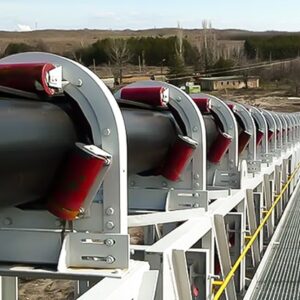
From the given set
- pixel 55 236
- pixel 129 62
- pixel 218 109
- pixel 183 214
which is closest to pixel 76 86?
pixel 55 236

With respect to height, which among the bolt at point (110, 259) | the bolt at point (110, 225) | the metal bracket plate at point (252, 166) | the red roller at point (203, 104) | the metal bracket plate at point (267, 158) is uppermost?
the red roller at point (203, 104)

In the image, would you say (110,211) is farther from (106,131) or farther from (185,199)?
(185,199)

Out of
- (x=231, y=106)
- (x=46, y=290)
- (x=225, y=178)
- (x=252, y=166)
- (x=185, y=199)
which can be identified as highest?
(x=231, y=106)

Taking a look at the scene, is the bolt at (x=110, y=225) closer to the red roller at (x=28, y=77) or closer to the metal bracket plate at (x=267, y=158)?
the red roller at (x=28, y=77)

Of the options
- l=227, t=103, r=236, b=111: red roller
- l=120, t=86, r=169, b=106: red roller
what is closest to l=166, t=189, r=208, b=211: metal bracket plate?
l=120, t=86, r=169, b=106: red roller

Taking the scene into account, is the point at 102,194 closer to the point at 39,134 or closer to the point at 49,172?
the point at 49,172

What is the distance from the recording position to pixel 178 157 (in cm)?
355

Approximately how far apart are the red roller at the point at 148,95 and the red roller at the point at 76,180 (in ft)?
3.59

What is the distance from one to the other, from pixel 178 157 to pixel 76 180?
4.40 ft

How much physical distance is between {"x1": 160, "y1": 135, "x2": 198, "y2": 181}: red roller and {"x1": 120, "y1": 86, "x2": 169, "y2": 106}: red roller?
241 mm

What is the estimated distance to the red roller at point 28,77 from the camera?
221 centimetres

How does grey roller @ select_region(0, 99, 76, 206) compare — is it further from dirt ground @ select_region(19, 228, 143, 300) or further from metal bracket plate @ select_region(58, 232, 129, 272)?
dirt ground @ select_region(19, 228, 143, 300)

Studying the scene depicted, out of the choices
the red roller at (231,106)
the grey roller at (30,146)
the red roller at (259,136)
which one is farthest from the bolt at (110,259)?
the red roller at (259,136)

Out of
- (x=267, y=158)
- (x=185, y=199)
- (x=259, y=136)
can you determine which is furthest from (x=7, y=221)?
(x=267, y=158)
